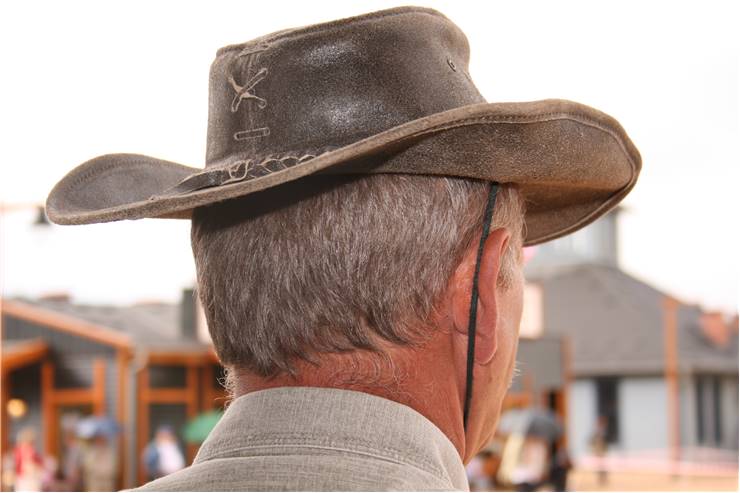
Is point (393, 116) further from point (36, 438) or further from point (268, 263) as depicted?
point (36, 438)

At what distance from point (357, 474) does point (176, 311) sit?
13.0 m

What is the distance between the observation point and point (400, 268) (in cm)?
116

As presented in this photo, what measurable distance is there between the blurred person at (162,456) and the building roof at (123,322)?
1369mm

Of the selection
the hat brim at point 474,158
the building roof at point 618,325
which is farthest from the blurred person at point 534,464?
the building roof at point 618,325

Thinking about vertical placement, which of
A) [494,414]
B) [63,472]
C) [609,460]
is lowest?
[609,460]

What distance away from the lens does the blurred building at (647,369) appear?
2133 centimetres

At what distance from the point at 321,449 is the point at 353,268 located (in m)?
0.23

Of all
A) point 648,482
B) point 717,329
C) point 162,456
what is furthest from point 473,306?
point 717,329

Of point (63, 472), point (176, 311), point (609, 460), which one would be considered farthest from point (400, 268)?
point (609, 460)

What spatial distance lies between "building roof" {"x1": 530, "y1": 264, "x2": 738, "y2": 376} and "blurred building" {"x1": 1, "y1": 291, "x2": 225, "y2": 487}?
10789 mm

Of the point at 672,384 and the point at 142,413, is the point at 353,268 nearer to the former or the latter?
the point at 142,413

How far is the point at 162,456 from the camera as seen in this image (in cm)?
1118

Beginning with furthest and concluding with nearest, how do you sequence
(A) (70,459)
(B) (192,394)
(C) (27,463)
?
1. (B) (192,394)
2. (A) (70,459)
3. (C) (27,463)

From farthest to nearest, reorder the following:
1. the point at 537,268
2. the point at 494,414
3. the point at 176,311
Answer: the point at 537,268, the point at 176,311, the point at 494,414
